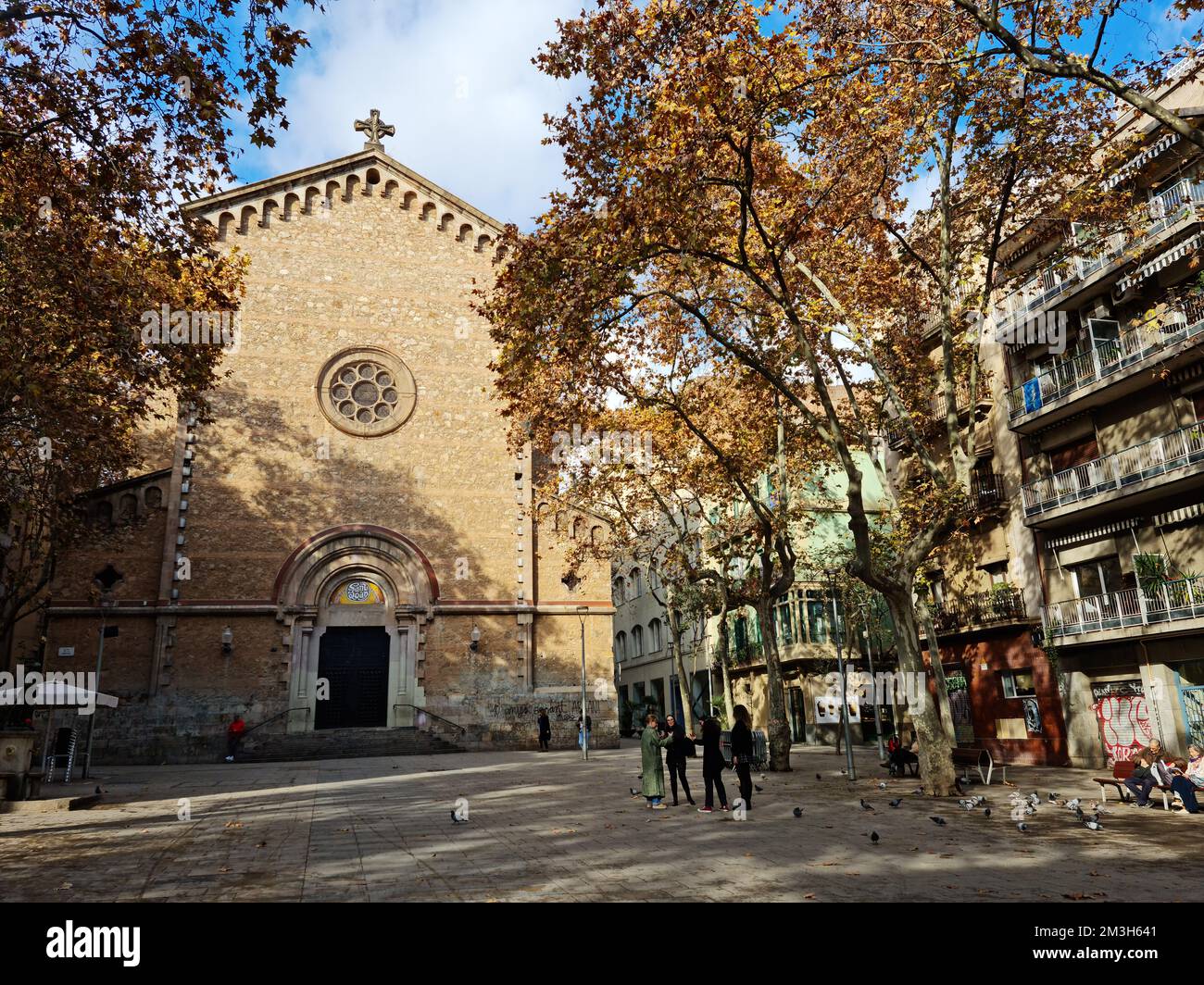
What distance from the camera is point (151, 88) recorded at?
31.3 ft

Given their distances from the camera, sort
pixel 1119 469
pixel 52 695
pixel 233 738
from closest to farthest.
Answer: pixel 52 695 → pixel 1119 469 → pixel 233 738

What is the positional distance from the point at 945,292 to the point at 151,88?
12.6m

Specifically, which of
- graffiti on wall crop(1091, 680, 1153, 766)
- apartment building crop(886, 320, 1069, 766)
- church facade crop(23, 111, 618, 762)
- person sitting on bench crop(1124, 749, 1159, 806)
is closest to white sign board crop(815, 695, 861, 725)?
apartment building crop(886, 320, 1069, 766)

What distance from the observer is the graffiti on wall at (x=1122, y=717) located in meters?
20.7

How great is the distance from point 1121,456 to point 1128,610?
4.06 m

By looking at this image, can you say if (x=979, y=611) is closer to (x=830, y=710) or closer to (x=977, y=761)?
(x=977, y=761)

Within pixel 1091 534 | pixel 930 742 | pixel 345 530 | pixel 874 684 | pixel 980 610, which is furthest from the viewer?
pixel 345 530

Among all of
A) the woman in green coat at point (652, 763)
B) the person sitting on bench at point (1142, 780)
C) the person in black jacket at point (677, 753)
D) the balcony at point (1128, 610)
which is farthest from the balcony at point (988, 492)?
the woman in green coat at point (652, 763)

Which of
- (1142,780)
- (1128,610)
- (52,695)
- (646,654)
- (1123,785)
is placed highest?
(646,654)

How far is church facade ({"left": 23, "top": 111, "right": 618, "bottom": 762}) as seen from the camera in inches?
1082

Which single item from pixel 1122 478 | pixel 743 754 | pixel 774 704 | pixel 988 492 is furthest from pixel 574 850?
pixel 988 492

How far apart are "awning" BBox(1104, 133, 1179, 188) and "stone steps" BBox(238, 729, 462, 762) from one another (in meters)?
26.3

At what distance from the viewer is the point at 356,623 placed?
96.9 ft
